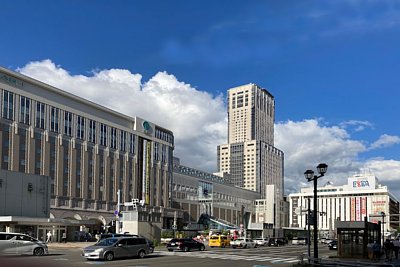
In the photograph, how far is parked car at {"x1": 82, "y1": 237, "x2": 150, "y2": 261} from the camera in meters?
30.7

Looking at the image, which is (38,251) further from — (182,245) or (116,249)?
(182,245)

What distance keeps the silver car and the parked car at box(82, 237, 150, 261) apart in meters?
3.28

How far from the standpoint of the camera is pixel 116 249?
31.9 meters

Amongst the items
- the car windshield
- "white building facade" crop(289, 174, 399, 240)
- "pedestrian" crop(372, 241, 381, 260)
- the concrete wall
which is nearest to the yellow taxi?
the concrete wall

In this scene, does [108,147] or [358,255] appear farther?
[108,147]

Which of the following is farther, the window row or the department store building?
the department store building

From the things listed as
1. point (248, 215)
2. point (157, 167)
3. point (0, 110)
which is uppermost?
point (0, 110)

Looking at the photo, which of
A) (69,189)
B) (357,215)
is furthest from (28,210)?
(357,215)

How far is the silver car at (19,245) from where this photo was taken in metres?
30.1

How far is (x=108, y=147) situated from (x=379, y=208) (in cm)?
10193

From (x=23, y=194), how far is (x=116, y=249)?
3038 centimetres

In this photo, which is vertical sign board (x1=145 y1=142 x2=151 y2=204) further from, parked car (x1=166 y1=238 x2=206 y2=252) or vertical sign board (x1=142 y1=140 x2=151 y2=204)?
parked car (x1=166 y1=238 x2=206 y2=252)

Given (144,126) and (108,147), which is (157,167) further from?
(108,147)

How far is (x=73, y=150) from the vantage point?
9650 centimetres
